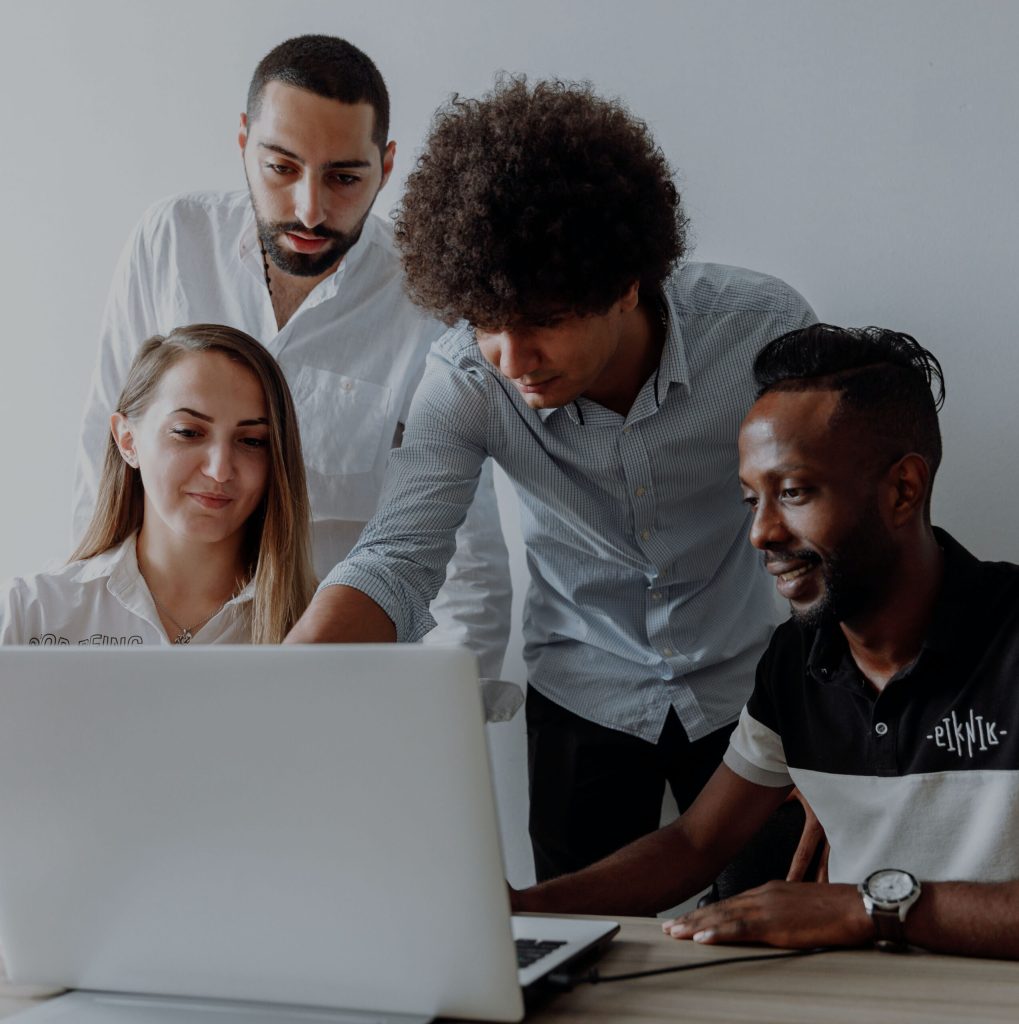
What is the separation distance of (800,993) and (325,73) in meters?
1.52

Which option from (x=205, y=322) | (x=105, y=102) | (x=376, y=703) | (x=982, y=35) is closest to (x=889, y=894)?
(x=376, y=703)

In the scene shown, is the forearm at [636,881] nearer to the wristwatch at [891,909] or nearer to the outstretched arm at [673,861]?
the outstretched arm at [673,861]

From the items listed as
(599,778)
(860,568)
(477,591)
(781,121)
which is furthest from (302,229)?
(860,568)

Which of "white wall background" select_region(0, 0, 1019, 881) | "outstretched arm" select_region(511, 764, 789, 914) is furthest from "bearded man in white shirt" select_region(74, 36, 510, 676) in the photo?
"outstretched arm" select_region(511, 764, 789, 914)

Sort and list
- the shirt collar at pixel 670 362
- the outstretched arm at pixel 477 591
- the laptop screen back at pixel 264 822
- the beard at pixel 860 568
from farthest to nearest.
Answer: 1. the outstretched arm at pixel 477 591
2. the shirt collar at pixel 670 362
3. the beard at pixel 860 568
4. the laptop screen back at pixel 264 822

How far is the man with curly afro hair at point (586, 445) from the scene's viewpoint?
1569 millimetres

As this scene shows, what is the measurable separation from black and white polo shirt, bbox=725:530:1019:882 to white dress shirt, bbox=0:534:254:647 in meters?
0.87

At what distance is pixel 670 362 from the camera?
1767mm

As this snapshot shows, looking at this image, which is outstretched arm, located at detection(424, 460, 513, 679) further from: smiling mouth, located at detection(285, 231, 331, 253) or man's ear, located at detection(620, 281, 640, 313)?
man's ear, located at detection(620, 281, 640, 313)

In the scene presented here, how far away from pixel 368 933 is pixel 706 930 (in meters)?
0.37

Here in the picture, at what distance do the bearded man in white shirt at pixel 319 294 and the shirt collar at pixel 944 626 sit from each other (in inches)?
32.7

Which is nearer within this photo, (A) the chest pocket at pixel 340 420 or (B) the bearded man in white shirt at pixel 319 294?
(B) the bearded man in white shirt at pixel 319 294

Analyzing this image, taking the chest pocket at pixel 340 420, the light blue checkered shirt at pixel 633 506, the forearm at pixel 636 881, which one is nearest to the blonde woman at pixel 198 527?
the chest pocket at pixel 340 420

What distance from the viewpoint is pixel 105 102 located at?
8.59 ft
